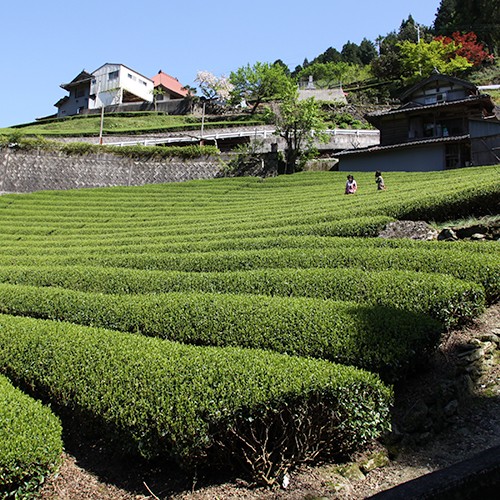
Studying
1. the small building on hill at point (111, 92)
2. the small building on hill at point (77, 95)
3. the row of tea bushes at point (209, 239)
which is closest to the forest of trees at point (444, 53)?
the small building on hill at point (111, 92)

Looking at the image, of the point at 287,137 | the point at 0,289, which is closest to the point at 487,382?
the point at 0,289

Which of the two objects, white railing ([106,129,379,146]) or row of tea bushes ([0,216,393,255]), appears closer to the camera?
row of tea bushes ([0,216,393,255])

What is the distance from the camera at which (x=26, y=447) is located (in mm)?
5066

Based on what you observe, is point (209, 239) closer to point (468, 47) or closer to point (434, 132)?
point (434, 132)

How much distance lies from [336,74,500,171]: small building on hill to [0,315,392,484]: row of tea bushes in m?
27.5

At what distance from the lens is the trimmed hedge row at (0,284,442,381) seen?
6660 millimetres

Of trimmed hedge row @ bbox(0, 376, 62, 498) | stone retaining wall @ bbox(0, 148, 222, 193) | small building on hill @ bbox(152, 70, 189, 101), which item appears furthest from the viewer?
small building on hill @ bbox(152, 70, 189, 101)

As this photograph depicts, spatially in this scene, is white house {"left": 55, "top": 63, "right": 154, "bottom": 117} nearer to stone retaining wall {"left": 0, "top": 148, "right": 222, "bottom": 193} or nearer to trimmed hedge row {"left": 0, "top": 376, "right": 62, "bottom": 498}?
stone retaining wall {"left": 0, "top": 148, "right": 222, "bottom": 193}

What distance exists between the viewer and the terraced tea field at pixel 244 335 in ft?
17.4

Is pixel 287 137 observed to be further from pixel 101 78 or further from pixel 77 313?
pixel 101 78

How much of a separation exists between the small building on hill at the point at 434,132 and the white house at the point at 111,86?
43.0 m

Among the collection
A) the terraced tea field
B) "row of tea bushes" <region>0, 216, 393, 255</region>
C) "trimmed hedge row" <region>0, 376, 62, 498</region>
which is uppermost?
"row of tea bushes" <region>0, 216, 393, 255</region>

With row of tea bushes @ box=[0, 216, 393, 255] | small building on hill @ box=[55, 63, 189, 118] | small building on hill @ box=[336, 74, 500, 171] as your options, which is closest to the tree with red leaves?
small building on hill @ box=[336, 74, 500, 171]

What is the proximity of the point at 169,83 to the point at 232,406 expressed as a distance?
79.8 metres
